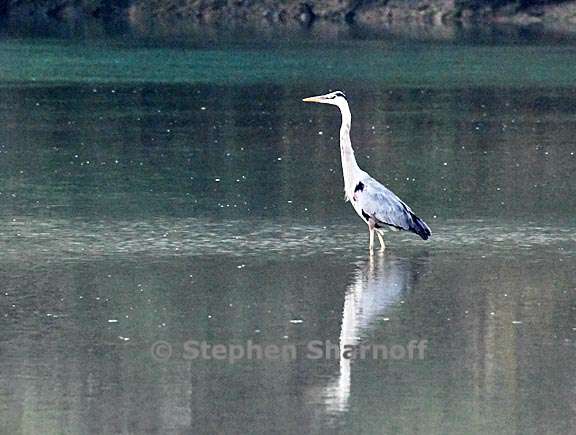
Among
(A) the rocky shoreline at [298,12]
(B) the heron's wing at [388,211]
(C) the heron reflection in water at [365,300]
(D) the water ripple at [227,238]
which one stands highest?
(B) the heron's wing at [388,211]

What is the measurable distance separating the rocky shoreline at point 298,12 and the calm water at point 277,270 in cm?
2630

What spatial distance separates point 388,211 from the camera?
1166cm

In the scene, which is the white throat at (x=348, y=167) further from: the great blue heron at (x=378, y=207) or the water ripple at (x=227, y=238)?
the water ripple at (x=227, y=238)

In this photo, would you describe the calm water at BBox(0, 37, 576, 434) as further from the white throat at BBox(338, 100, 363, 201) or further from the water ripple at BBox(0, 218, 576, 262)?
the white throat at BBox(338, 100, 363, 201)

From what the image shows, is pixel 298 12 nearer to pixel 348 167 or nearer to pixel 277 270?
pixel 348 167

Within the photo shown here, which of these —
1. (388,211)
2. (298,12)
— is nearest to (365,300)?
(388,211)

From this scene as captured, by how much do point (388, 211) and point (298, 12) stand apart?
1562 inches

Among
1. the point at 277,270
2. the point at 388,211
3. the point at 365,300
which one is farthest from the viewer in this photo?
the point at 388,211

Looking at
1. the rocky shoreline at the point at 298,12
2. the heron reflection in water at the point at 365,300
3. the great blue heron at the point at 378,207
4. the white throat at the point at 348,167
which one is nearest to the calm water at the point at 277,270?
the heron reflection in water at the point at 365,300

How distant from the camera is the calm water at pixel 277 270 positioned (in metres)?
8.05

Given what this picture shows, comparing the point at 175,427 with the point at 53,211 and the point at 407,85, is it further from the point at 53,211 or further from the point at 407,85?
the point at 407,85

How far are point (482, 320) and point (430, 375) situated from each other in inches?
49.7

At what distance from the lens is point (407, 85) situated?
27312 mm

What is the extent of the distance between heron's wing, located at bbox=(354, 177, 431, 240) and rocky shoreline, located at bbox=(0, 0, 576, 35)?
3492 centimetres
